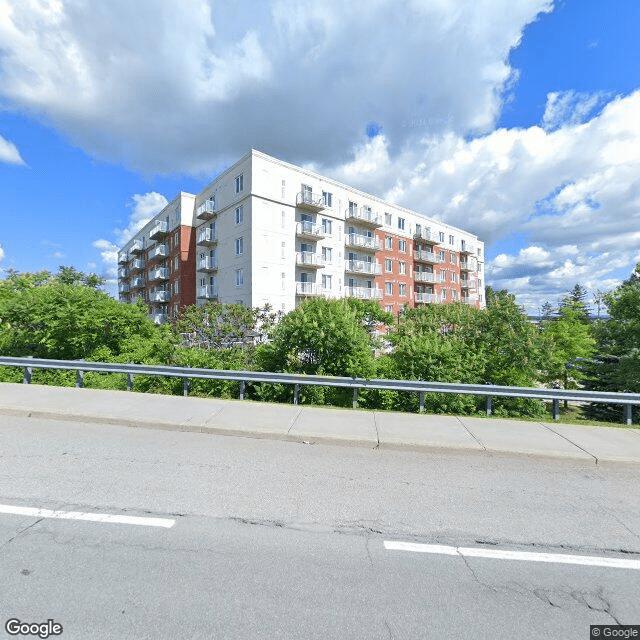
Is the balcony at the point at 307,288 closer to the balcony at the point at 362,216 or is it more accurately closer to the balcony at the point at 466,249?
the balcony at the point at 362,216

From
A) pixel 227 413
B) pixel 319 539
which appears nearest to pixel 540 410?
pixel 227 413

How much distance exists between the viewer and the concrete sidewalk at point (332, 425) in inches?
238

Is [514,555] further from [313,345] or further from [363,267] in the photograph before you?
[363,267]

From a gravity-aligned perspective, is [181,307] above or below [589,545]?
above

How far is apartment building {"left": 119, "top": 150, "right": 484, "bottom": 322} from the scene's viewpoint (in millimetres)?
31828

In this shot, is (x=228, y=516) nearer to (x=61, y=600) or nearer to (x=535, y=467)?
(x=61, y=600)

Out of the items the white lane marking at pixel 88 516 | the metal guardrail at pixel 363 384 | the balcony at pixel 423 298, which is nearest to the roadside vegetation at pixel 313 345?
the metal guardrail at pixel 363 384

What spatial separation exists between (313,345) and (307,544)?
6.64 meters

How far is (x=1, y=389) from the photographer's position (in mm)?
8734

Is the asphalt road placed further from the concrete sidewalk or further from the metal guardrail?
the metal guardrail

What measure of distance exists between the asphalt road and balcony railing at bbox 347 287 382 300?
113 ft

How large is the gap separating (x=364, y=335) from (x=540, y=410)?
478 centimetres

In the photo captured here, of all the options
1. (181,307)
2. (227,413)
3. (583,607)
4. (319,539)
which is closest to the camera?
(583,607)

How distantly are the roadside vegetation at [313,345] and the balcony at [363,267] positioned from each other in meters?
26.5
